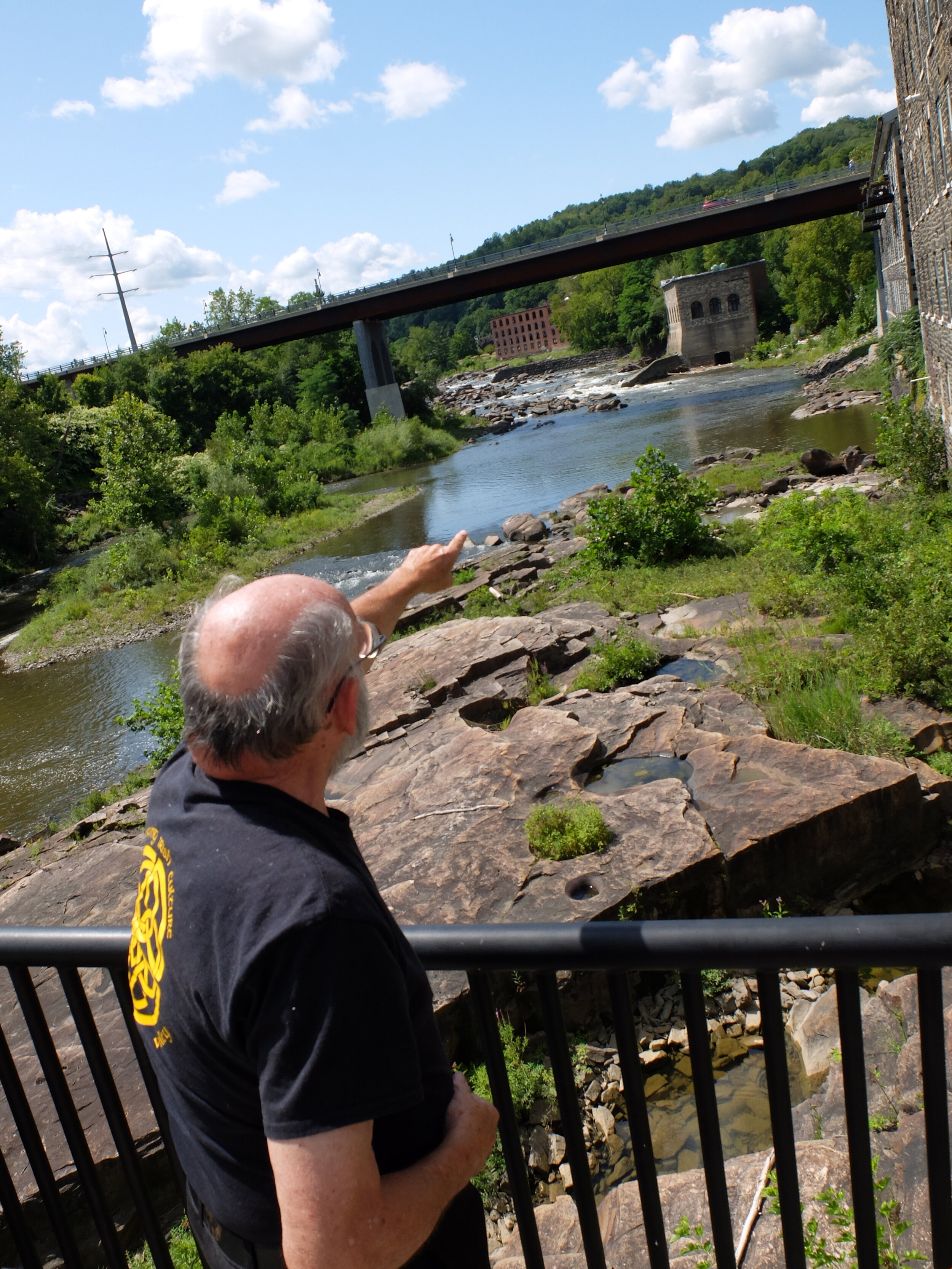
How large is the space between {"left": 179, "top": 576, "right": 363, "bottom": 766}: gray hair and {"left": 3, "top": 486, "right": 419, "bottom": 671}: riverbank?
2349cm


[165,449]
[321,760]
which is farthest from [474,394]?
[321,760]

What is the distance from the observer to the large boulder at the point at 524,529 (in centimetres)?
2411

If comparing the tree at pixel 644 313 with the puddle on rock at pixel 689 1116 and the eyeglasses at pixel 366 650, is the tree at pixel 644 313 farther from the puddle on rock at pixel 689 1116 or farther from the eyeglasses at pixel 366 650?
the eyeglasses at pixel 366 650

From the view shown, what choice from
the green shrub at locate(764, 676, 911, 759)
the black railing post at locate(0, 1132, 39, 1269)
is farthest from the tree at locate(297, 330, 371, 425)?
the black railing post at locate(0, 1132, 39, 1269)

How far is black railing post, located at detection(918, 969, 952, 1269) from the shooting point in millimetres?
1506

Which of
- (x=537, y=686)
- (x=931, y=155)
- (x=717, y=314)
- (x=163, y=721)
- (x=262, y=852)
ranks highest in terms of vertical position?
(x=931, y=155)

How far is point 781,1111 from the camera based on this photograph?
1.64 metres

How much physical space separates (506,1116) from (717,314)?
80.7 metres

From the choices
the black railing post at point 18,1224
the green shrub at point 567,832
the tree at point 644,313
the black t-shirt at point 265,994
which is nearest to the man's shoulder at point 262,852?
the black t-shirt at point 265,994

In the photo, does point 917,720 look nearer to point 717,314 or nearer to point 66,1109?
point 66,1109

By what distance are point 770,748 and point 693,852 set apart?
165 cm

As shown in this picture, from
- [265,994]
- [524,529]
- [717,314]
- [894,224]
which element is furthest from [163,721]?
[717,314]

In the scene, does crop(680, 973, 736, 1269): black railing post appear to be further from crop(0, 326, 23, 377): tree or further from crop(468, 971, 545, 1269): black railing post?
crop(0, 326, 23, 377): tree

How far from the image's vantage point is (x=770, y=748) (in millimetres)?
7371
